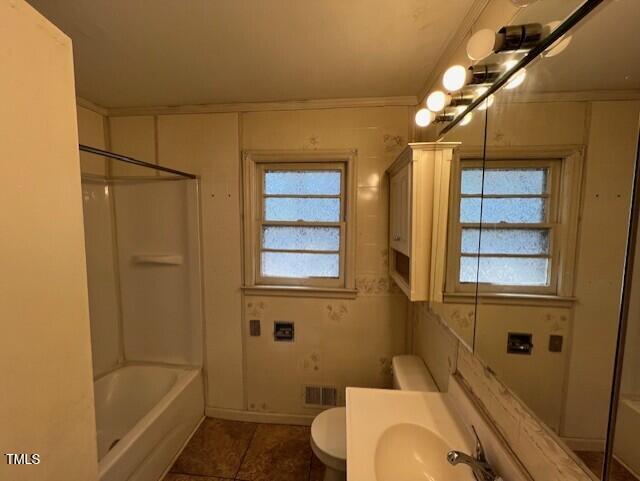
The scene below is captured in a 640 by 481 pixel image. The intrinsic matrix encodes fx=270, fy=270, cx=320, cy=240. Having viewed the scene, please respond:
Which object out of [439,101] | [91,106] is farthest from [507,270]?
[91,106]

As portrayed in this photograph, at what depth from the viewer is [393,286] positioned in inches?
74.0

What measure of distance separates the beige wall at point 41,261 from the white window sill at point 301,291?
4.13ft

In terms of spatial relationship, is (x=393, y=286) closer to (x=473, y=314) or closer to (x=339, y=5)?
(x=473, y=314)

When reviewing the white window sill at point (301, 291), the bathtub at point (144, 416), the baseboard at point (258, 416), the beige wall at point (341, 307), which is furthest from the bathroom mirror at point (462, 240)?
the bathtub at point (144, 416)

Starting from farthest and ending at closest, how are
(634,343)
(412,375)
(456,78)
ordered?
(412,375)
(456,78)
(634,343)

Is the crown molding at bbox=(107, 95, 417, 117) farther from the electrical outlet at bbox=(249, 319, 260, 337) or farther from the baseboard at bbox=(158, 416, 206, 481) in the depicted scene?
the baseboard at bbox=(158, 416, 206, 481)

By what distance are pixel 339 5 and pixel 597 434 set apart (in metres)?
1.46

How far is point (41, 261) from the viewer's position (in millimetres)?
572

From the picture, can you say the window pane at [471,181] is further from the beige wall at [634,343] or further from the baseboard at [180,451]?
the baseboard at [180,451]

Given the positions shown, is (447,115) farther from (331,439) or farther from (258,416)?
(258,416)

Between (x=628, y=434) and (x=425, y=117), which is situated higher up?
(x=425, y=117)

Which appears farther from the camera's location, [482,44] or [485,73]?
[485,73]

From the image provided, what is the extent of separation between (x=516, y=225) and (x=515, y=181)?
13cm

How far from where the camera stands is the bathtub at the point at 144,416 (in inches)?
54.1
